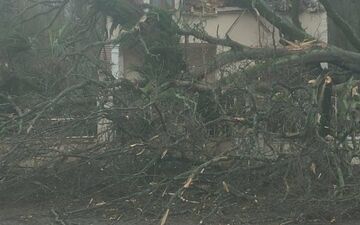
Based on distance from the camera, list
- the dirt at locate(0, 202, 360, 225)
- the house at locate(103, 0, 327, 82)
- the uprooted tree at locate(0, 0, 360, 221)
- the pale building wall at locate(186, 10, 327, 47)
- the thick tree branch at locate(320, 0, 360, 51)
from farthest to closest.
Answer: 1. the pale building wall at locate(186, 10, 327, 47)
2. the house at locate(103, 0, 327, 82)
3. the thick tree branch at locate(320, 0, 360, 51)
4. the uprooted tree at locate(0, 0, 360, 221)
5. the dirt at locate(0, 202, 360, 225)

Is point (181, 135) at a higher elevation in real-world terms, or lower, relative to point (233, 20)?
lower

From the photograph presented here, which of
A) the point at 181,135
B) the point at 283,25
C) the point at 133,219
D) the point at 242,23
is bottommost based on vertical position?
the point at 133,219

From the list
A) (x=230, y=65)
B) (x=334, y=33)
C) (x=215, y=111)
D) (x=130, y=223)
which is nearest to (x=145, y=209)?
(x=130, y=223)

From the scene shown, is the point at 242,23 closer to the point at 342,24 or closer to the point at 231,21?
the point at 231,21

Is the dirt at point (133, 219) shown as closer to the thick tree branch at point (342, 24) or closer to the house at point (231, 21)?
the house at point (231, 21)

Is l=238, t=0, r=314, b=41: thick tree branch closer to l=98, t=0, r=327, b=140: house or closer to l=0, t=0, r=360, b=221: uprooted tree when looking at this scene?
l=98, t=0, r=327, b=140: house

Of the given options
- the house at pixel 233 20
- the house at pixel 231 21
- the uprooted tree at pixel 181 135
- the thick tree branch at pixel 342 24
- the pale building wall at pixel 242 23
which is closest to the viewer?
the uprooted tree at pixel 181 135

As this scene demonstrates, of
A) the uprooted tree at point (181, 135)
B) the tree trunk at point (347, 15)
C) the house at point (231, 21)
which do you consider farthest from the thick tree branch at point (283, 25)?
the tree trunk at point (347, 15)

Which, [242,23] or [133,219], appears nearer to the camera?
[133,219]

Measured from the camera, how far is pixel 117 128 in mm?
7656

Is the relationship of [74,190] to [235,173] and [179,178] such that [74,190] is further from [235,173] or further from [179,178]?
[235,173]

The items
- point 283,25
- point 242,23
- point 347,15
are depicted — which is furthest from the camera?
point 242,23

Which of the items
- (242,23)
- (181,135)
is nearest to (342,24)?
(242,23)

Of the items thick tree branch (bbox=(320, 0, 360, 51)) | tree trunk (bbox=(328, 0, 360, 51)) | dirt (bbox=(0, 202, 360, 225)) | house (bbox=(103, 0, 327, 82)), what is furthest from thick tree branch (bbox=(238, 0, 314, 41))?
dirt (bbox=(0, 202, 360, 225))
